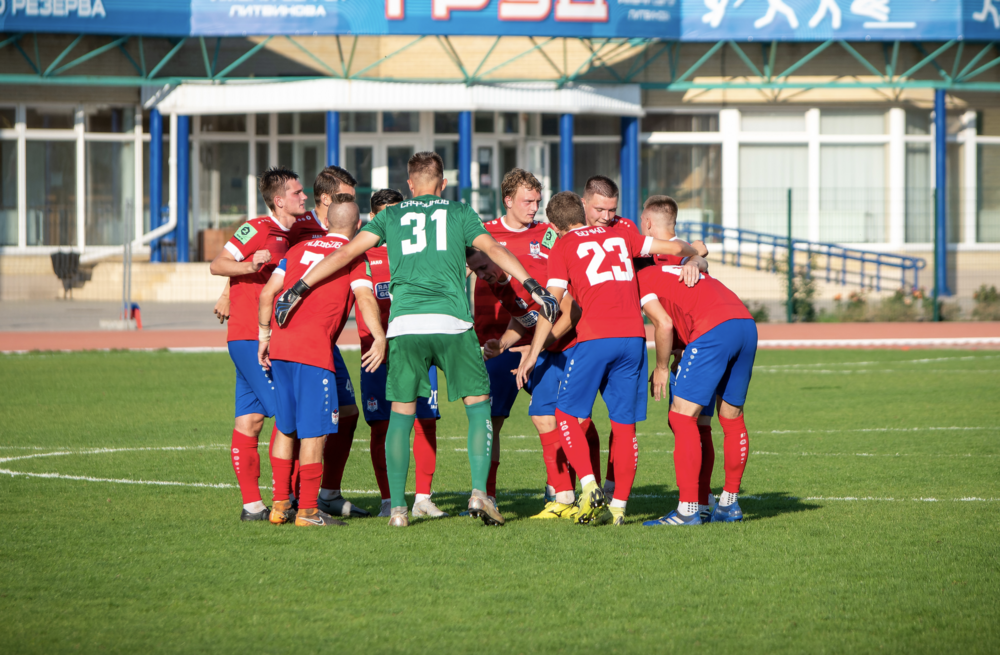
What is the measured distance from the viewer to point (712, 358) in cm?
644

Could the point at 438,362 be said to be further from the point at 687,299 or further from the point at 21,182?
the point at 21,182

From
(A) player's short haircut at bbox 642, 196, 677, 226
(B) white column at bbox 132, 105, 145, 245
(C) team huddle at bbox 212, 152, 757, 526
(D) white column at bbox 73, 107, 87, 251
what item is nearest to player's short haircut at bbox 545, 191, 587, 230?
(C) team huddle at bbox 212, 152, 757, 526

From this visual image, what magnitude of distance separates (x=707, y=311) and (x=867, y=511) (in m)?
1.64

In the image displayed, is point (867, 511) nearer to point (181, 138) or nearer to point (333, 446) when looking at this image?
point (333, 446)

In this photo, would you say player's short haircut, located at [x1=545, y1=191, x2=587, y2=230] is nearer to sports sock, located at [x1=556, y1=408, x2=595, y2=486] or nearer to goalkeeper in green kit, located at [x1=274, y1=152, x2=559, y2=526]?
goalkeeper in green kit, located at [x1=274, y1=152, x2=559, y2=526]

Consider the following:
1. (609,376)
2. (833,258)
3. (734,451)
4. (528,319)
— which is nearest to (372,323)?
(528,319)

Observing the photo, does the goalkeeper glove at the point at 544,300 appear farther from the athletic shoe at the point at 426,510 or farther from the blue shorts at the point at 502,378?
the athletic shoe at the point at 426,510

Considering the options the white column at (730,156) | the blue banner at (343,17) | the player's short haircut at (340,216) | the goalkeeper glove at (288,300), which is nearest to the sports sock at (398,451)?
the goalkeeper glove at (288,300)

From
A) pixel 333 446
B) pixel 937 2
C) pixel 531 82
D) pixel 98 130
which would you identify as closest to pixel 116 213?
pixel 98 130

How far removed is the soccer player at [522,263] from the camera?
7055 mm

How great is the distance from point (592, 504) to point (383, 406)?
59.5 inches

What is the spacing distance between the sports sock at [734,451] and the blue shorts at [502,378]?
135cm

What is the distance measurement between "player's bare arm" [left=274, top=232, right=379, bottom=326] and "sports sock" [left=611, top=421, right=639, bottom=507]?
70.7 inches

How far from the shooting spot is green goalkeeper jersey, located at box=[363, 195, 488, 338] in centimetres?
630
